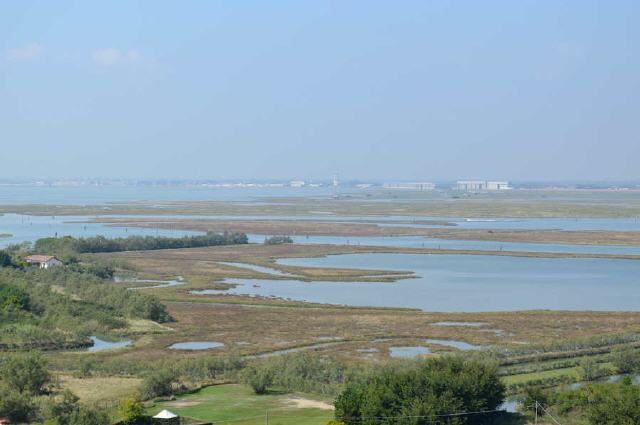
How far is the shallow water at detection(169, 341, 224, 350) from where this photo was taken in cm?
2602

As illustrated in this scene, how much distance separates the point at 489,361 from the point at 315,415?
588 cm

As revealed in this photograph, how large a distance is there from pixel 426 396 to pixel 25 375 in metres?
8.33

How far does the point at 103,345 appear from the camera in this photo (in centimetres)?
2655

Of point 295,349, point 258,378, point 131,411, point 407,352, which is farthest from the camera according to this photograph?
point 295,349

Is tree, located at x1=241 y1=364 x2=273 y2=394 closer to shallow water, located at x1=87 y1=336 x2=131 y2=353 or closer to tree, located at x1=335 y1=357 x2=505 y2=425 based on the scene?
tree, located at x1=335 y1=357 x2=505 y2=425

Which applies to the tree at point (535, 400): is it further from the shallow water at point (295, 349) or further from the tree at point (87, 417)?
the shallow water at point (295, 349)

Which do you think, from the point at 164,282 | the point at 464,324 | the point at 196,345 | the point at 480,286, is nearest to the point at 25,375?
the point at 196,345

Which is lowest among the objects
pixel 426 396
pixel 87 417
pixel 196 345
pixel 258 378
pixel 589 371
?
pixel 196 345

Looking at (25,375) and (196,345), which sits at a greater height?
(25,375)

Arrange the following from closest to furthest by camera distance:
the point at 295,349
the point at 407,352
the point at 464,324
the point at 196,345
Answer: the point at 407,352 → the point at 295,349 → the point at 196,345 → the point at 464,324

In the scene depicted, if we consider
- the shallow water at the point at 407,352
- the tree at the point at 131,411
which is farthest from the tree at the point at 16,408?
the shallow water at the point at 407,352

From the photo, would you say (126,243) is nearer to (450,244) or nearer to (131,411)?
(450,244)

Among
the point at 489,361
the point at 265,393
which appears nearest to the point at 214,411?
the point at 265,393

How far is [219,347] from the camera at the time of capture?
1024 inches
